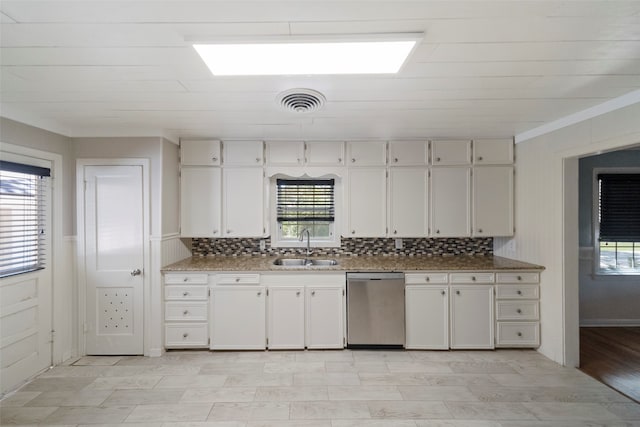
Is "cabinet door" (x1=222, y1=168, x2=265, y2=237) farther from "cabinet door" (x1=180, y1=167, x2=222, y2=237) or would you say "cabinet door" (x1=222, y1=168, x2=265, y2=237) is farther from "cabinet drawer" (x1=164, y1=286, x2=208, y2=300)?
"cabinet drawer" (x1=164, y1=286, x2=208, y2=300)

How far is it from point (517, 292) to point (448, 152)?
64.7 inches

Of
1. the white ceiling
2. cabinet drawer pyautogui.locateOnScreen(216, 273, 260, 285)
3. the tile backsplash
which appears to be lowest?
cabinet drawer pyautogui.locateOnScreen(216, 273, 260, 285)

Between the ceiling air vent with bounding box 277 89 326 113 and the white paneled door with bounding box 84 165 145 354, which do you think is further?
the white paneled door with bounding box 84 165 145 354

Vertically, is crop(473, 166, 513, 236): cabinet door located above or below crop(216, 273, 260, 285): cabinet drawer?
above

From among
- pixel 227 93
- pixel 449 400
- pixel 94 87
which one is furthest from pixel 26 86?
pixel 449 400

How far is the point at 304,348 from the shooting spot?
3199 mm

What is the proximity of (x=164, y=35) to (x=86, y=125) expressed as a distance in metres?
2.07

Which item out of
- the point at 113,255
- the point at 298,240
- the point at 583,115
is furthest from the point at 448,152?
the point at 113,255

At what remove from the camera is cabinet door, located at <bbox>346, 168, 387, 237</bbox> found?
3.52 m

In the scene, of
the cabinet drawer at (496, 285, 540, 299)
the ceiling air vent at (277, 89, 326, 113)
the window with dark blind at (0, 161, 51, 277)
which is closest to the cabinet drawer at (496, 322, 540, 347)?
the cabinet drawer at (496, 285, 540, 299)

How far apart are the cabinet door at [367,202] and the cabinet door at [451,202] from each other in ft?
1.86

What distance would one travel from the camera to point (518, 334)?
3.18 metres

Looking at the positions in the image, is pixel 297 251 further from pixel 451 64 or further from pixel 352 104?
pixel 451 64

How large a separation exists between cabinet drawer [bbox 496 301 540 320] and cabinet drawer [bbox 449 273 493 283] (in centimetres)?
28
